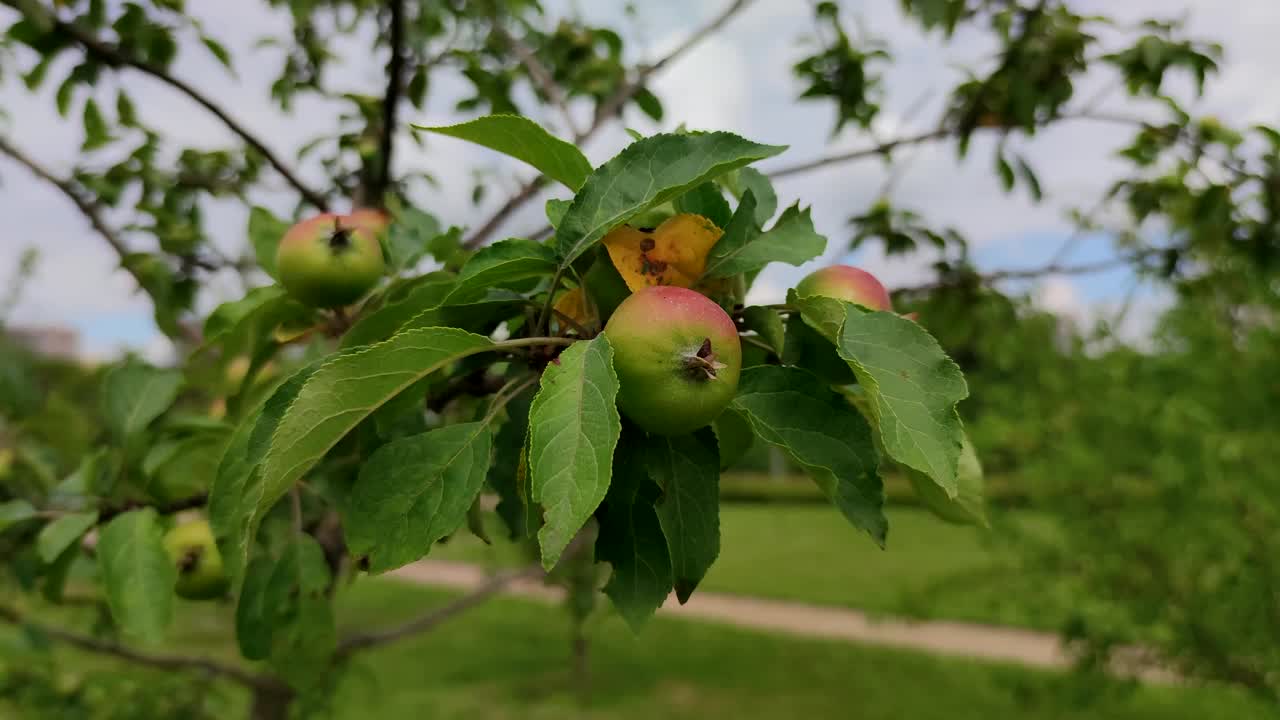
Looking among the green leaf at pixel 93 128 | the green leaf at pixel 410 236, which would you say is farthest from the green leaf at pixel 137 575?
the green leaf at pixel 93 128

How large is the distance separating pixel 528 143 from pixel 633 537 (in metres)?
0.37

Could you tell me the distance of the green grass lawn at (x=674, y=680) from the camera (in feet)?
23.4

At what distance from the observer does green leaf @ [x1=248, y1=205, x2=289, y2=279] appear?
145 centimetres

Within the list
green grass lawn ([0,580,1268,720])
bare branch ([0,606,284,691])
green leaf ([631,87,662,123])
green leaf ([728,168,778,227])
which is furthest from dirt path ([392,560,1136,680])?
green leaf ([728,168,778,227])

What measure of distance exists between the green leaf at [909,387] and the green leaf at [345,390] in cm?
32

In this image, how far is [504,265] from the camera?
2.85 feet

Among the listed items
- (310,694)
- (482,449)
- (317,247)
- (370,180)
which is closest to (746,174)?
(482,449)

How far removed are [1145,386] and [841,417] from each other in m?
4.48

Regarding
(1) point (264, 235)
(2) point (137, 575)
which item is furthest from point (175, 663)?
(1) point (264, 235)

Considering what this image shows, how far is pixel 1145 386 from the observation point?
15.4ft

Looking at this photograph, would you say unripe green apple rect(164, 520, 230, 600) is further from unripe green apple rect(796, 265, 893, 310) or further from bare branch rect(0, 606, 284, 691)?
unripe green apple rect(796, 265, 893, 310)

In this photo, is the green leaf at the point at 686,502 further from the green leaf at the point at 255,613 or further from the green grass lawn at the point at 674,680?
the green grass lawn at the point at 674,680

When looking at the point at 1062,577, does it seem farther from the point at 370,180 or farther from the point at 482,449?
the point at 482,449

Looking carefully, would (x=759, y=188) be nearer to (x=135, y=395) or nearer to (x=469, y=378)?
(x=469, y=378)
